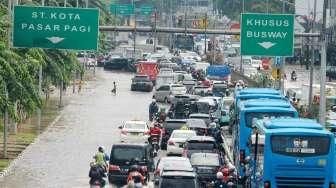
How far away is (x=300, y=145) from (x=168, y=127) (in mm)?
21296

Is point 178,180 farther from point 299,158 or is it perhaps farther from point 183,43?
point 183,43

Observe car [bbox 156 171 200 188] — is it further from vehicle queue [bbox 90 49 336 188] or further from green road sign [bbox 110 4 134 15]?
green road sign [bbox 110 4 134 15]

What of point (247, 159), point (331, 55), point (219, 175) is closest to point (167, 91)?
point (331, 55)

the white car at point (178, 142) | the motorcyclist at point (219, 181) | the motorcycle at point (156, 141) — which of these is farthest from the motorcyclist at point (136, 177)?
the motorcycle at point (156, 141)

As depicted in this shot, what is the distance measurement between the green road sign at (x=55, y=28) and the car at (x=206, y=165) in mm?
6727

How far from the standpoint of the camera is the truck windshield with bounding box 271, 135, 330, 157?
1161 inches

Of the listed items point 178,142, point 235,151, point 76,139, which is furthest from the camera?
point 76,139

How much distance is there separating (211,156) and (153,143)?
874cm

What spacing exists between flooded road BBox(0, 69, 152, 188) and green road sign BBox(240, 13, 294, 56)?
7.42 m

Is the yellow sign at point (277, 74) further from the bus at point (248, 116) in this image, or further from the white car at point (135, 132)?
the bus at point (248, 116)

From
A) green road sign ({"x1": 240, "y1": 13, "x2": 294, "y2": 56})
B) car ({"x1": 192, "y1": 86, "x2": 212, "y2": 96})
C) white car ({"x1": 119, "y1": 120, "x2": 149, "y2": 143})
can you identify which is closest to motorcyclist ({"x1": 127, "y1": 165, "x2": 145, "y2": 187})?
white car ({"x1": 119, "y1": 120, "x2": 149, "y2": 143})

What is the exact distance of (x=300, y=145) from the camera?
29500 millimetres

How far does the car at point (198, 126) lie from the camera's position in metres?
49.2

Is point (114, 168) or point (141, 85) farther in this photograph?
point (141, 85)
